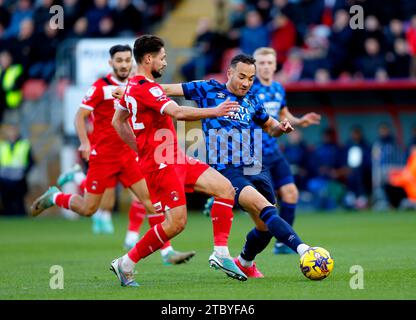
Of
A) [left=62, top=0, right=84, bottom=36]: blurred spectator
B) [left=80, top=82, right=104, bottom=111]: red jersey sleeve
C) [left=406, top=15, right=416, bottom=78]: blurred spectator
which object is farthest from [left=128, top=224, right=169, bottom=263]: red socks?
[left=62, top=0, right=84, bottom=36]: blurred spectator

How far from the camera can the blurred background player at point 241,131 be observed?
392 inches

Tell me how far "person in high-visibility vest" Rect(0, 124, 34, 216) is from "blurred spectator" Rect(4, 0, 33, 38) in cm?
480

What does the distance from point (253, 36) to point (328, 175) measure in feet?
12.6

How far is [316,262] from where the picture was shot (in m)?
9.30

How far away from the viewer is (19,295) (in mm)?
8875

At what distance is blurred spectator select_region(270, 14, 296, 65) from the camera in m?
24.6

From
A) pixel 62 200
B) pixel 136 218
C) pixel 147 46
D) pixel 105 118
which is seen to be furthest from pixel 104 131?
pixel 147 46

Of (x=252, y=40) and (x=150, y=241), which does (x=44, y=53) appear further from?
(x=150, y=241)

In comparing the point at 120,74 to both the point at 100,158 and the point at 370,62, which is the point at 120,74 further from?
the point at 370,62

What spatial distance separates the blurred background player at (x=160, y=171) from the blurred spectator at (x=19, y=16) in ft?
64.8

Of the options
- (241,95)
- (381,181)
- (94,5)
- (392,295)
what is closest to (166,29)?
(94,5)

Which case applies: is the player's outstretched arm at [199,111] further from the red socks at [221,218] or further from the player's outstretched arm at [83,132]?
the player's outstretched arm at [83,132]

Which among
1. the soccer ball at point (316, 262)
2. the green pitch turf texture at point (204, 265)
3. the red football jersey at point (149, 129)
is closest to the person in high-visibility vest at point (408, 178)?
the green pitch turf texture at point (204, 265)

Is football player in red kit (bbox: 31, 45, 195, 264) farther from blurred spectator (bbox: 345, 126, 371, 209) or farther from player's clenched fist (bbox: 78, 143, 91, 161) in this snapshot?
blurred spectator (bbox: 345, 126, 371, 209)
